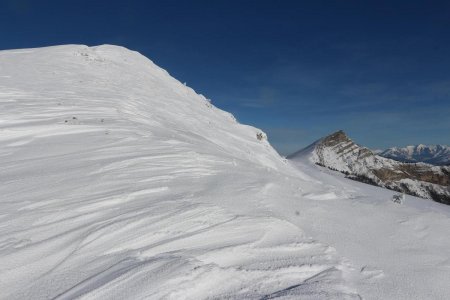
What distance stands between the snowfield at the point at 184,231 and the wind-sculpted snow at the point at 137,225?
0.01 meters

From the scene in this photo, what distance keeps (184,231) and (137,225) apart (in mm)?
407

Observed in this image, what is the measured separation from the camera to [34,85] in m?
10.8

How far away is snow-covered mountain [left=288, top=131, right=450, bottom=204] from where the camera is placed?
17.4 meters

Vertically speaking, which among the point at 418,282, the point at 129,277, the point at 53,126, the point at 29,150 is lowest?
the point at 418,282

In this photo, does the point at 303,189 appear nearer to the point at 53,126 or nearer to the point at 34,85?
the point at 53,126

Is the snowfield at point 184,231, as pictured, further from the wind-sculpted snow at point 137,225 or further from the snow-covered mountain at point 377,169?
the snow-covered mountain at point 377,169

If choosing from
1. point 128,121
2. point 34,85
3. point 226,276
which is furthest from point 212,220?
Answer: point 34,85

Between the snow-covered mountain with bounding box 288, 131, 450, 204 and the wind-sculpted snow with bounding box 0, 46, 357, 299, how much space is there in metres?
14.2

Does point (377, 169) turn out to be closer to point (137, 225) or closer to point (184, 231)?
point (184, 231)

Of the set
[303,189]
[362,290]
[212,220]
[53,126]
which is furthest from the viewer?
[53,126]

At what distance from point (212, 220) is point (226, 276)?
0.91 meters

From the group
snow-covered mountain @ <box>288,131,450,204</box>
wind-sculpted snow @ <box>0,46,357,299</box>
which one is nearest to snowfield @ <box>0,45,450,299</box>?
wind-sculpted snow @ <box>0,46,357,299</box>

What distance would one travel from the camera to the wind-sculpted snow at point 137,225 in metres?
2.27

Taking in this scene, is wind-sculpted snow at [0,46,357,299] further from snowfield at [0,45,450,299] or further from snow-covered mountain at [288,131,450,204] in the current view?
snow-covered mountain at [288,131,450,204]
